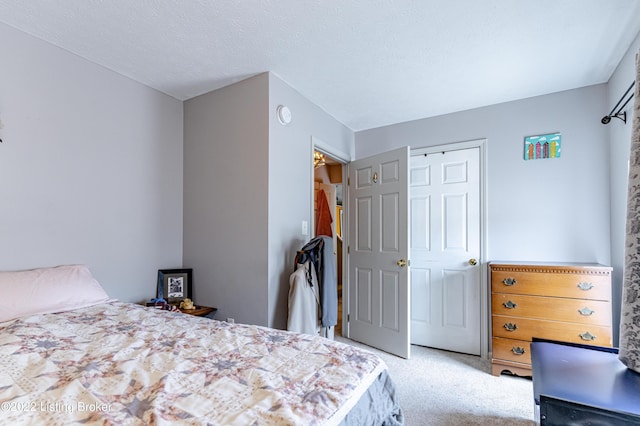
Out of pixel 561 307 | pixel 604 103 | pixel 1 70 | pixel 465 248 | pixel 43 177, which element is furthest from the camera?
pixel 465 248

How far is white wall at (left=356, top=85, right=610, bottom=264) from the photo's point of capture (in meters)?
2.59

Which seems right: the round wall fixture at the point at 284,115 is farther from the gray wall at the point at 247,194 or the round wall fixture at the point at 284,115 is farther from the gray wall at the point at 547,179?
the gray wall at the point at 547,179

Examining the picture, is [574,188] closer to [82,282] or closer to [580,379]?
[580,379]

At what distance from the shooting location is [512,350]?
246cm

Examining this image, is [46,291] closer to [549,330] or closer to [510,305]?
[510,305]

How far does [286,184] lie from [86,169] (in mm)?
1479

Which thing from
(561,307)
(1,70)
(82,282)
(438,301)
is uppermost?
(1,70)

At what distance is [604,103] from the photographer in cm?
257

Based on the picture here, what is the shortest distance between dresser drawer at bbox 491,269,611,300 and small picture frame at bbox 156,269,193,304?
268 cm

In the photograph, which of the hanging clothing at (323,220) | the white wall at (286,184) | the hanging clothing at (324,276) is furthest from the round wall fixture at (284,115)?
the hanging clothing at (323,220)

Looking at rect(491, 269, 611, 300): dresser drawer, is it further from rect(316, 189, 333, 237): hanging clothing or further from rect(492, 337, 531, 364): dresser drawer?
rect(316, 189, 333, 237): hanging clothing

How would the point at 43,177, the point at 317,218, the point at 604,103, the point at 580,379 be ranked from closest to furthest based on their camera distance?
1. the point at 580,379
2. the point at 43,177
3. the point at 604,103
4. the point at 317,218

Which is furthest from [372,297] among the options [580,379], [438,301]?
[580,379]

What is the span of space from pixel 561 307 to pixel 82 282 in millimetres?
3399
